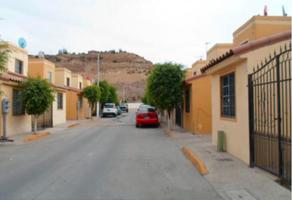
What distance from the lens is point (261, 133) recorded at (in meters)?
9.12

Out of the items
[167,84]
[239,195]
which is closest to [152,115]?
[167,84]

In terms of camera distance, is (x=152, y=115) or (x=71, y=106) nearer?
(x=152, y=115)

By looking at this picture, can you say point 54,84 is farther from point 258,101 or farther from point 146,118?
point 258,101

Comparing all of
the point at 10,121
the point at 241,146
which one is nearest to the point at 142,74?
the point at 10,121

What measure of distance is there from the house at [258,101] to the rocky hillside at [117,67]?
9800cm

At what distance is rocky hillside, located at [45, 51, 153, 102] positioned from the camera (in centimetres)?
11962

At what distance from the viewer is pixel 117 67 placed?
13825 centimetres

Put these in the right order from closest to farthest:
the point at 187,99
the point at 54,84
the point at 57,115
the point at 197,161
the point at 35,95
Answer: the point at 197,161
the point at 35,95
the point at 187,99
the point at 54,84
the point at 57,115

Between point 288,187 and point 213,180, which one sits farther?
point 213,180

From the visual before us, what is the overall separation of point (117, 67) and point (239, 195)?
435 ft

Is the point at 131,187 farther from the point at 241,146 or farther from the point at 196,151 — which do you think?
the point at 196,151

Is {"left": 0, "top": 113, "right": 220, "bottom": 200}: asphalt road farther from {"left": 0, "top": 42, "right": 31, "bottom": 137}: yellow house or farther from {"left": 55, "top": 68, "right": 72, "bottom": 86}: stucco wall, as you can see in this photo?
{"left": 55, "top": 68, "right": 72, "bottom": 86}: stucco wall

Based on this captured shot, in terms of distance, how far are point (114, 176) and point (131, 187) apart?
52.7 inches

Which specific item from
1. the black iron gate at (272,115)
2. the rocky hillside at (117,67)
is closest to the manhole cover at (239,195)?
the black iron gate at (272,115)
